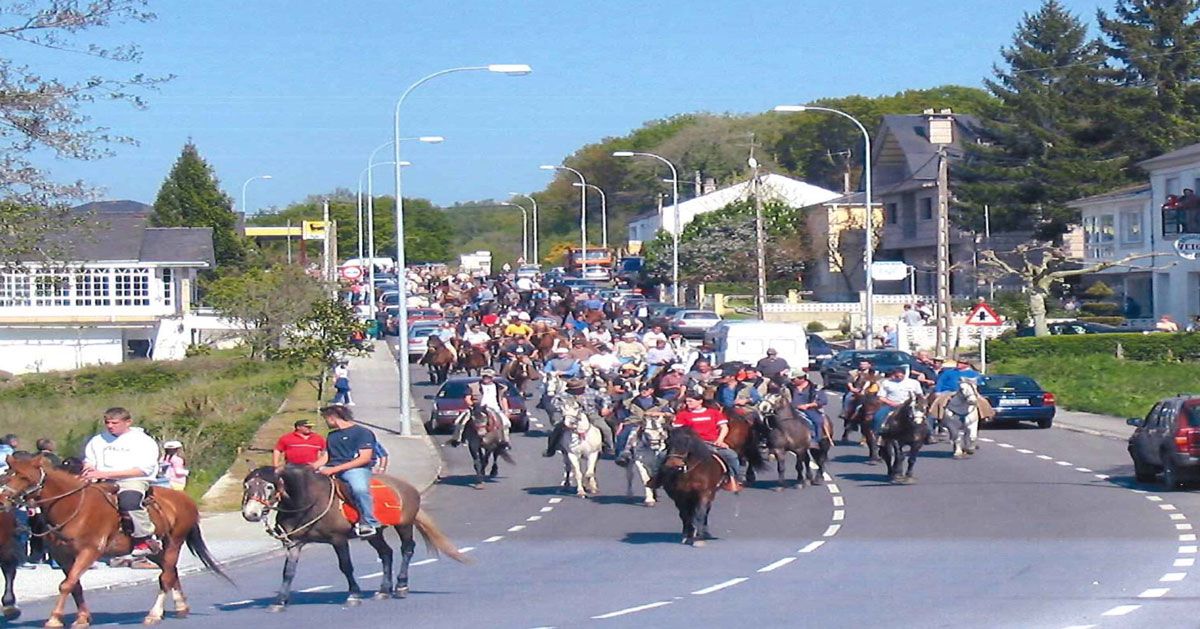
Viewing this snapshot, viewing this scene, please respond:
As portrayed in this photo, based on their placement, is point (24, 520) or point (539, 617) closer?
point (539, 617)

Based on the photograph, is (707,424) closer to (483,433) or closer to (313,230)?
(483,433)

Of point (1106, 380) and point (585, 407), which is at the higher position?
point (585, 407)

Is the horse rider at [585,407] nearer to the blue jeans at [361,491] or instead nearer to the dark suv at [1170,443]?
the dark suv at [1170,443]

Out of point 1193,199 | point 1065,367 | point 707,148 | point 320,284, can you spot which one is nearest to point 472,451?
point 1193,199

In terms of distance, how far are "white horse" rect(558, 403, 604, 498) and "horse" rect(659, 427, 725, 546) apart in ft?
18.6

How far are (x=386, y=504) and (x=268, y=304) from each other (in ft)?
142

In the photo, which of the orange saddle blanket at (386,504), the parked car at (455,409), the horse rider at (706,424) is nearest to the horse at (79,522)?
the orange saddle blanket at (386,504)

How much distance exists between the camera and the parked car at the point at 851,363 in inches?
1804

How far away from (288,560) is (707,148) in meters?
129

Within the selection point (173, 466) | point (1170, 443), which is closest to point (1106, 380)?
point (1170, 443)

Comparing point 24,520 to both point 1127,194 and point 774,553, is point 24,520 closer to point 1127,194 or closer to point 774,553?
point 774,553

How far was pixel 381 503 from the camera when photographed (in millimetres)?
16062

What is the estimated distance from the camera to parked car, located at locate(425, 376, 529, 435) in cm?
3769

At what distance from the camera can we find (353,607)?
1566 centimetres
